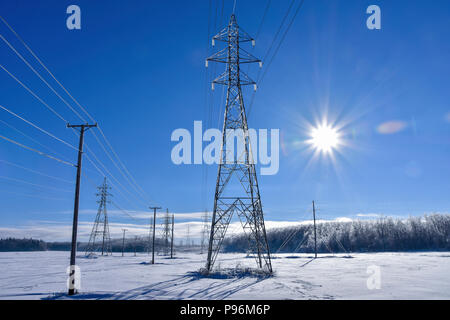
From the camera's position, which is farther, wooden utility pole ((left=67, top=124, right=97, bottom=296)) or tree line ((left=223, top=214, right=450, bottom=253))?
tree line ((left=223, top=214, right=450, bottom=253))

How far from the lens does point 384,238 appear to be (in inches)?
3777

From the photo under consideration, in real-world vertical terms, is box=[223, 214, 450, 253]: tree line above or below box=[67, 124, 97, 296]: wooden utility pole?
below

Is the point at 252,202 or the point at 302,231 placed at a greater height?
the point at 252,202

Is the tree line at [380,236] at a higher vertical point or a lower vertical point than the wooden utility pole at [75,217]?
lower

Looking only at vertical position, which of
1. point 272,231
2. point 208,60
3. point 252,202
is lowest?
point 272,231

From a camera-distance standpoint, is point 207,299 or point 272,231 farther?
point 272,231

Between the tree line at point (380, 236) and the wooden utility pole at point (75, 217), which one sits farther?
the tree line at point (380, 236)

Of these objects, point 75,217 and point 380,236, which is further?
point 380,236

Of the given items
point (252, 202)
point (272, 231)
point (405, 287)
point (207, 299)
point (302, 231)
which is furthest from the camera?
point (272, 231)

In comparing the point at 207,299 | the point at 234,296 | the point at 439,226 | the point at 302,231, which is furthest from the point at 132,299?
the point at 302,231

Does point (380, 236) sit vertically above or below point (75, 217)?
below
